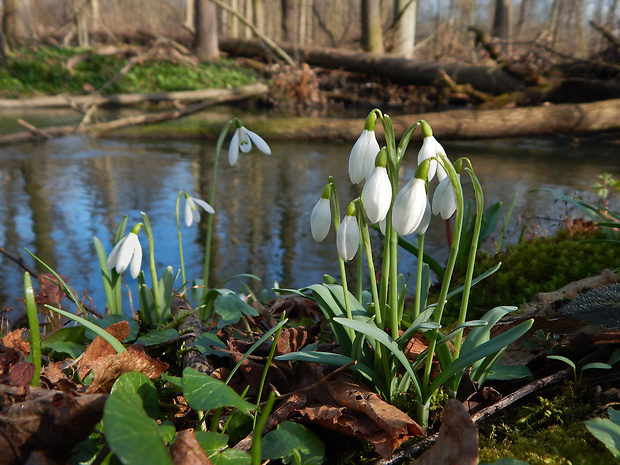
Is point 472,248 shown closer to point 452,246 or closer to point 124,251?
point 452,246

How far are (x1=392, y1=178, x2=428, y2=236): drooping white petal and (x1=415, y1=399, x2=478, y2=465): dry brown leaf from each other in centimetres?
38

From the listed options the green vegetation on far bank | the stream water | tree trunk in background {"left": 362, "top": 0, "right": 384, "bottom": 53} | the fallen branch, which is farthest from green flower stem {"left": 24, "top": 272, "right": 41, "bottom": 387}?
the green vegetation on far bank

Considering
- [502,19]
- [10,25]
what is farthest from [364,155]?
[502,19]

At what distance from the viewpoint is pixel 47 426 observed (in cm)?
99

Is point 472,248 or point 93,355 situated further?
point 93,355

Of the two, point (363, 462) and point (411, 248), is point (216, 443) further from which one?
point (411, 248)

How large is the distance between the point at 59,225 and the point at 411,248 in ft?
9.97

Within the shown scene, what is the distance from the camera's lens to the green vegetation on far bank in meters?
14.1

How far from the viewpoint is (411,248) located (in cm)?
229

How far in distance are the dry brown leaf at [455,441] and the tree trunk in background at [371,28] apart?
540 inches

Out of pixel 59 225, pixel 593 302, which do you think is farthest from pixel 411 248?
pixel 59 225

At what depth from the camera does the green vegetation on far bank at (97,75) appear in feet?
46.2

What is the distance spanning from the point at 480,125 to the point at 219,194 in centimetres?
476

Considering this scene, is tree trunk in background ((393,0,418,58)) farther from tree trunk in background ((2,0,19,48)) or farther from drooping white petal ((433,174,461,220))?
drooping white petal ((433,174,461,220))
